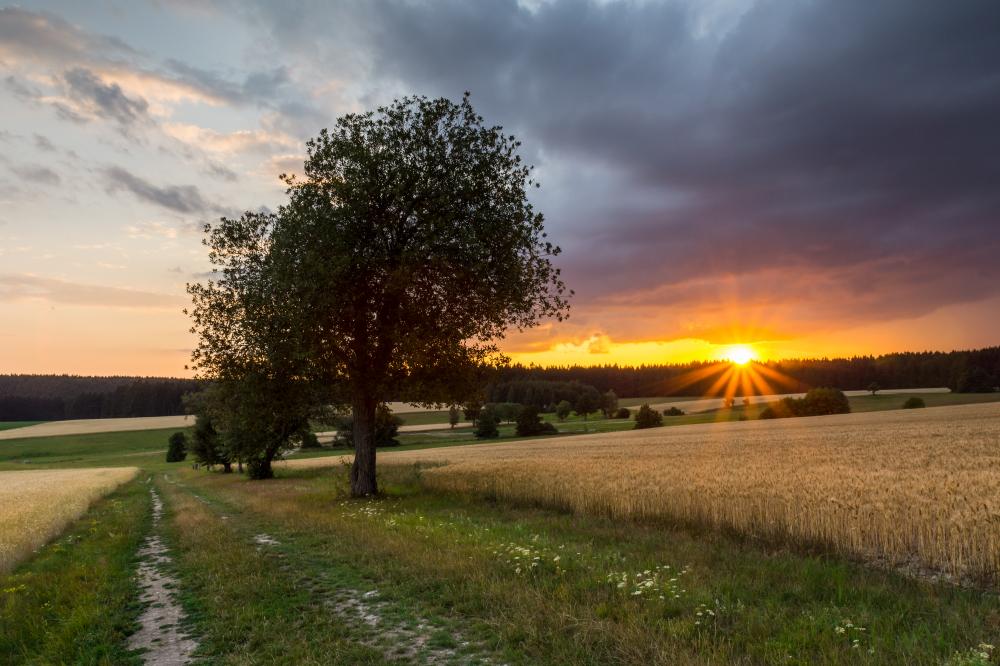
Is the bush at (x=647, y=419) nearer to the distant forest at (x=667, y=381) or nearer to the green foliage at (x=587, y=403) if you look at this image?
the green foliage at (x=587, y=403)

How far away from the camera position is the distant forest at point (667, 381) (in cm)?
13138

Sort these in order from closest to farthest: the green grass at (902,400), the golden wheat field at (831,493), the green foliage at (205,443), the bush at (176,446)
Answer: the golden wheat field at (831,493) < the green foliage at (205,443) < the green grass at (902,400) < the bush at (176,446)

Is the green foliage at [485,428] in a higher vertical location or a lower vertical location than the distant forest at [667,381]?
lower

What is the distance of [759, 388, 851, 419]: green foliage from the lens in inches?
3519

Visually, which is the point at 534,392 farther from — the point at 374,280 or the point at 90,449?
the point at 374,280

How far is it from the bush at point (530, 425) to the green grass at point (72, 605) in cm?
8703

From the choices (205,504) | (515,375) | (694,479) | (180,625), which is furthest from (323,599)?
(515,375)

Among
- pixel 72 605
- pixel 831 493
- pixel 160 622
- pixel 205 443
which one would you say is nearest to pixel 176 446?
pixel 205 443

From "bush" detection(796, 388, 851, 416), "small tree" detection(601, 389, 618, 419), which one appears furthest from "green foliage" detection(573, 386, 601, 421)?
"bush" detection(796, 388, 851, 416)

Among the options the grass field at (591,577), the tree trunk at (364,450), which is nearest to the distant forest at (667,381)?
the tree trunk at (364,450)

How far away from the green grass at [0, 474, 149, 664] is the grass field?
48mm

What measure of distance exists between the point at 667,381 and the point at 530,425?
316 ft

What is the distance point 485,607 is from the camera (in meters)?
8.70

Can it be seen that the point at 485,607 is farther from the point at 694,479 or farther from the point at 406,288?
→ the point at 406,288
